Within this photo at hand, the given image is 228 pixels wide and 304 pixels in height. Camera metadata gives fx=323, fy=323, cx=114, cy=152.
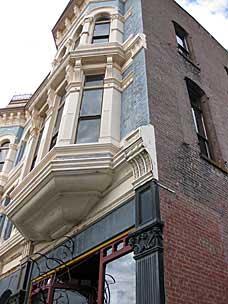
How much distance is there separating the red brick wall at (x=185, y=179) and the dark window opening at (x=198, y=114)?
245mm

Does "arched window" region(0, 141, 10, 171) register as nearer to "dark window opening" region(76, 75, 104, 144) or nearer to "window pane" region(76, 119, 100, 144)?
"dark window opening" region(76, 75, 104, 144)

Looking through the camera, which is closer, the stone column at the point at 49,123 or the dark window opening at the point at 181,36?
the stone column at the point at 49,123

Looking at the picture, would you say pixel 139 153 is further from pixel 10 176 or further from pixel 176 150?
pixel 10 176

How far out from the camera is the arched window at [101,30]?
463 inches

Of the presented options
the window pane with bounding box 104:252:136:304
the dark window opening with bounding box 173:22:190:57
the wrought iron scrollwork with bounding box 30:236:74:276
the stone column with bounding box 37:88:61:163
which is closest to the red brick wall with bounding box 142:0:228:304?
the window pane with bounding box 104:252:136:304

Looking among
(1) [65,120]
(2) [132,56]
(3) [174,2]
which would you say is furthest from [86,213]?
(3) [174,2]

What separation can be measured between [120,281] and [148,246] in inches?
51.2

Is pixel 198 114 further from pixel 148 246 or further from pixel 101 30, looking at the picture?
pixel 148 246

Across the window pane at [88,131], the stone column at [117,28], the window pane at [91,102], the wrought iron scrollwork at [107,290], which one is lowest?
the wrought iron scrollwork at [107,290]

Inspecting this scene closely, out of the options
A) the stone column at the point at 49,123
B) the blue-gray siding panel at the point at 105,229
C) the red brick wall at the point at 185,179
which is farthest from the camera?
the stone column at the point at 49,123

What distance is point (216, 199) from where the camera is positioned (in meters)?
7.43

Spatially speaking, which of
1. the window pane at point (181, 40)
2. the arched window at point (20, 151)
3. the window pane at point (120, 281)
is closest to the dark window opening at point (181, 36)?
the window pane at point (181, 40)

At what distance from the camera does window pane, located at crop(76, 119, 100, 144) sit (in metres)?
8.41

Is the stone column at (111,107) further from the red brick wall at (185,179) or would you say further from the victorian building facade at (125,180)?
the red brick wall at (185,179)
